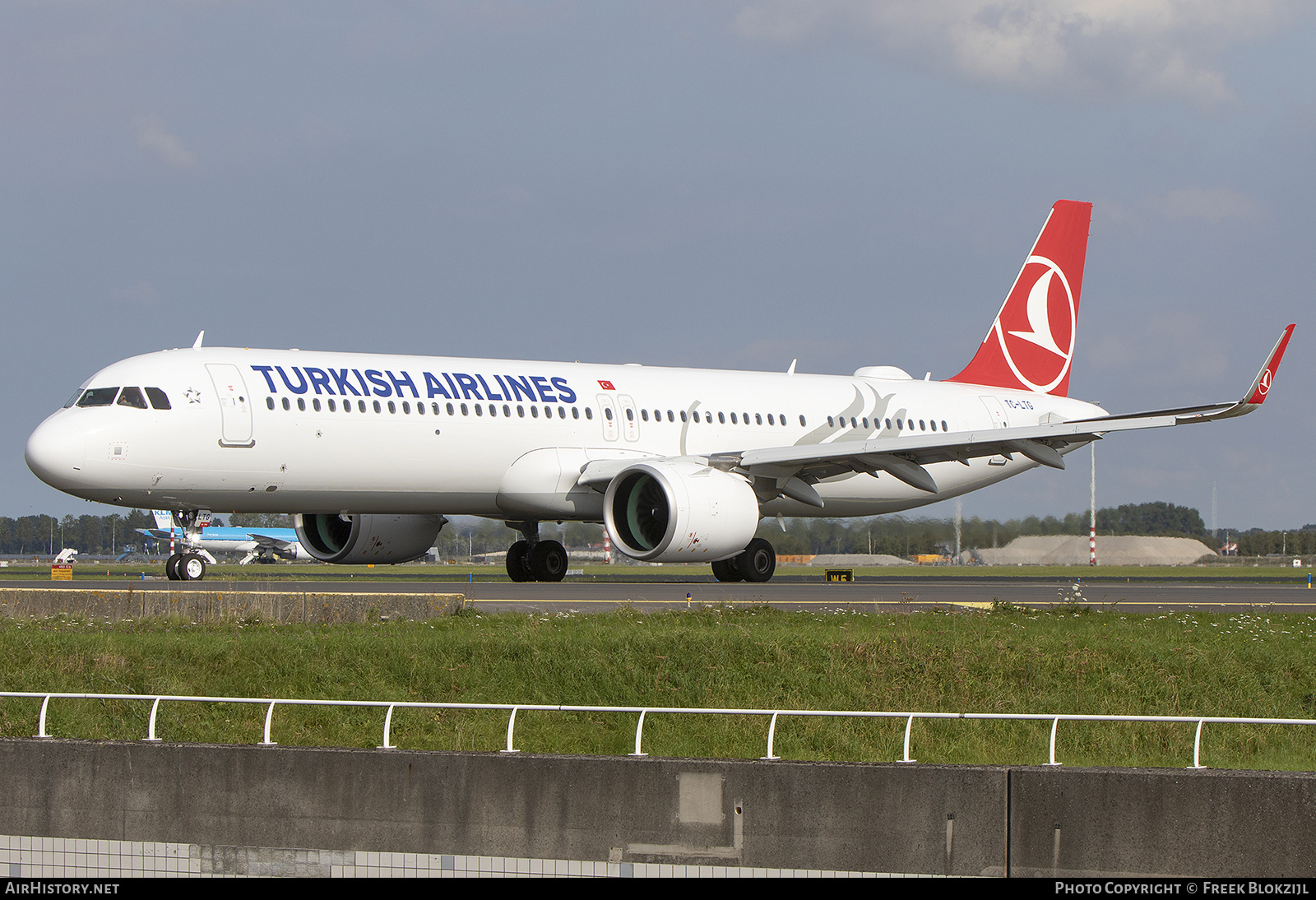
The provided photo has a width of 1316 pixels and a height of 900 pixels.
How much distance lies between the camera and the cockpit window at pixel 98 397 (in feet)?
75.9

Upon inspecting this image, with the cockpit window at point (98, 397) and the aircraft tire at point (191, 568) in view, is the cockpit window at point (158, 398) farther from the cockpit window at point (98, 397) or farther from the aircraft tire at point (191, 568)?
the aircraft tire at point (191, 568)

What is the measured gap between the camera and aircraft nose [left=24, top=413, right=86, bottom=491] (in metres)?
22.4

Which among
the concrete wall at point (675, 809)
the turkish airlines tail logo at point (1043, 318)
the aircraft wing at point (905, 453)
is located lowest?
the concrete wall at point (675, 809)

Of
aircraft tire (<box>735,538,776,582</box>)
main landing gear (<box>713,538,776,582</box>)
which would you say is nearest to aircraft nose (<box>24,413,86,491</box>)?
main landing gear (<box>713,538,776,582</box>)

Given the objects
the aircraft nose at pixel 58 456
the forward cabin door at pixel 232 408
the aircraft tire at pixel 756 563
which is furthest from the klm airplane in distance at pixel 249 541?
the aircraft nose at pixel 58 456

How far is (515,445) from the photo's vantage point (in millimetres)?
26469

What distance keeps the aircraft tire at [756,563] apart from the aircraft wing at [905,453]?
128 cm

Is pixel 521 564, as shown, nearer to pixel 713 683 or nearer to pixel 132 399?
pixel 132 399

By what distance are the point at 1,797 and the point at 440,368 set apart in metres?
16.8

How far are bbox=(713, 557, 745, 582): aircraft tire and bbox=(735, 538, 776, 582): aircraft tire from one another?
0.32 ft

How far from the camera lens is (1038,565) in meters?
50.1

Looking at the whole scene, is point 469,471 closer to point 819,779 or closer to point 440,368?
point 440,368

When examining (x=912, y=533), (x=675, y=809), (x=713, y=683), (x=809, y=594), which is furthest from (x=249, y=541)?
(x=675, y=809)

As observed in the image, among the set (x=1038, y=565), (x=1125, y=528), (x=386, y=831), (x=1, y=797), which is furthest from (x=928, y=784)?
(x=1125, y=528)
